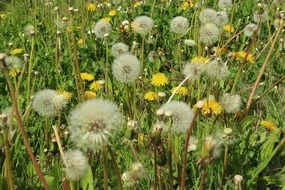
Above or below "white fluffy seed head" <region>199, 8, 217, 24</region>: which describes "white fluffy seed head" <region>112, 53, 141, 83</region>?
below

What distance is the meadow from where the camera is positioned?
4.59 feet

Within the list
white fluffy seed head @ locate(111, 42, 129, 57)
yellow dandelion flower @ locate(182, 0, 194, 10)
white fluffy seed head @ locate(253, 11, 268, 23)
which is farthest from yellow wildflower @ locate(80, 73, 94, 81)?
yellow dandelion flower @ locate(182, 0, 194, 10)

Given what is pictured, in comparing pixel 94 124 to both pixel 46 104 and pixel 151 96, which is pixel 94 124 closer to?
pixel 46 104

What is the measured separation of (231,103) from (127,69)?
1.60 feet

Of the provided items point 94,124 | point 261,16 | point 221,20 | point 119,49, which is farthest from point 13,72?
point 94,124

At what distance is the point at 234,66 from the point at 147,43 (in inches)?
27.9

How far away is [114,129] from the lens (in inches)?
49.1

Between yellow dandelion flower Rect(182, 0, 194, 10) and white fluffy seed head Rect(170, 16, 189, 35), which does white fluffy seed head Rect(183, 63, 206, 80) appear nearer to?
white fluffy seed head Rect(170, 16, 189, 35)

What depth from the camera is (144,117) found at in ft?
8.15

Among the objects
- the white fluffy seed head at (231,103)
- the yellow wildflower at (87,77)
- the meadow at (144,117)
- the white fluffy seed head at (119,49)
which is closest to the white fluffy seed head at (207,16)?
the meadow at (144,117)

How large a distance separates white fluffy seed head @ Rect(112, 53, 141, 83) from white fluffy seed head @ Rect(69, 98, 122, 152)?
942 mm

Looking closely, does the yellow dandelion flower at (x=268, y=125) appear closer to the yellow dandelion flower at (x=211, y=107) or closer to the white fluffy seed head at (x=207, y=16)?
the yellow dandelion flower at (x=211, y=107)

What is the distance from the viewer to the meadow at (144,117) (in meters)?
1.40

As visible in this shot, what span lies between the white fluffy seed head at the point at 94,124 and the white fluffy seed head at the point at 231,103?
3.38 feet
